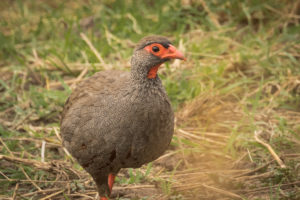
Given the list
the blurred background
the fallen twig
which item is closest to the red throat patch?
the blurred background

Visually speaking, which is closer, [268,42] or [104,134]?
[104,134]

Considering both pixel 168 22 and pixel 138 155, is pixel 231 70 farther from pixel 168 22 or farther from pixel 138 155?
pixel 138 155

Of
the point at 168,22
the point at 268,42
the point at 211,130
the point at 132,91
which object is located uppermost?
the point at 168,22

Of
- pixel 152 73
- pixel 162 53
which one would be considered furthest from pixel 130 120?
pixel 162 53

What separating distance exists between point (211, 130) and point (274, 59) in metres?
1.41

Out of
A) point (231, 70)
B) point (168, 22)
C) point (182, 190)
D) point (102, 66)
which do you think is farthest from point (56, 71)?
point (182, 190)

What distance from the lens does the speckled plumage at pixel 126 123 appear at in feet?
9.05

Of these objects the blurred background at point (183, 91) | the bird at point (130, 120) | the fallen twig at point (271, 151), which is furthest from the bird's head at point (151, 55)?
the fallen twig at point (271, 151)

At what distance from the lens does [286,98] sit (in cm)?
444

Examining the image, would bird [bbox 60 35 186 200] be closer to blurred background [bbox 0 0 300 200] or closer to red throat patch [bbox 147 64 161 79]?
red throat patch [bbox 147 64 161 79]

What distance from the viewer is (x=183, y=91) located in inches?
179

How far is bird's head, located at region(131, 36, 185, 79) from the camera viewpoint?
2836 mm

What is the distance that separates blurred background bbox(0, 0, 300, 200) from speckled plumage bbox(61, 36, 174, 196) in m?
0.57

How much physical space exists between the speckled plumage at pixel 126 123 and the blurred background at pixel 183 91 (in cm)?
57
